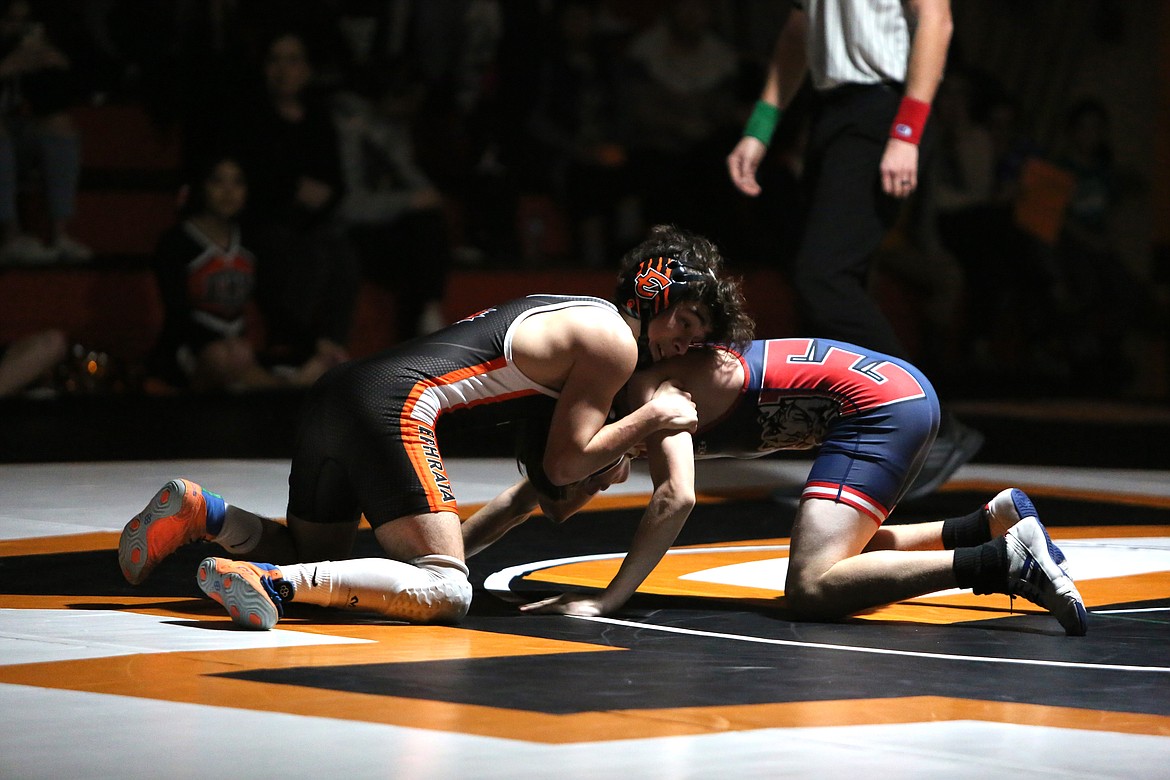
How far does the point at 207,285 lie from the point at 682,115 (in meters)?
3.14

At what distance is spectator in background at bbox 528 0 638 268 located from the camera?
→ 10.1 meters

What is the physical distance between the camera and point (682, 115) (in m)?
10.3

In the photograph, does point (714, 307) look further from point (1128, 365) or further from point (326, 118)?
point (1128, 365)

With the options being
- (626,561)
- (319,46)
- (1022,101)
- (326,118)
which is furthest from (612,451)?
(1022,101)

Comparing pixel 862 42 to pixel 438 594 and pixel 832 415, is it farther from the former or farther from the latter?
pixel 438 594

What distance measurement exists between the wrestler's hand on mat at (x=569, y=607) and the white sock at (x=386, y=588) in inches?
8.0

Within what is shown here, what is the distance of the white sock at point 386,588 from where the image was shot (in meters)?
3.29

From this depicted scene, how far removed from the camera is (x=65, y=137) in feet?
27.1

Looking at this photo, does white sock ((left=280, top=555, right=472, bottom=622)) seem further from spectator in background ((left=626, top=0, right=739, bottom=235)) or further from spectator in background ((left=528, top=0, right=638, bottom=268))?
spectator in background ((left=626, top=0, right=739, bottom=235))

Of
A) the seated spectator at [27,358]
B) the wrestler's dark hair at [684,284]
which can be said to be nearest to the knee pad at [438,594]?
the wrestler's dark hair at [684,284]

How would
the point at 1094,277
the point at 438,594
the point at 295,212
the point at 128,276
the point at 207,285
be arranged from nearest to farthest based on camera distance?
the point at 438,594 < the point at 207,285 < the point at 128,276 < the point at 295,212 < the point at 1094,277

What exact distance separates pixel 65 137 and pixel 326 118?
3.94 feet

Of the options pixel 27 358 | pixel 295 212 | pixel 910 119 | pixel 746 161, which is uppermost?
pixel 910 119

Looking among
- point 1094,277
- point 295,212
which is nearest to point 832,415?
point 295,212
